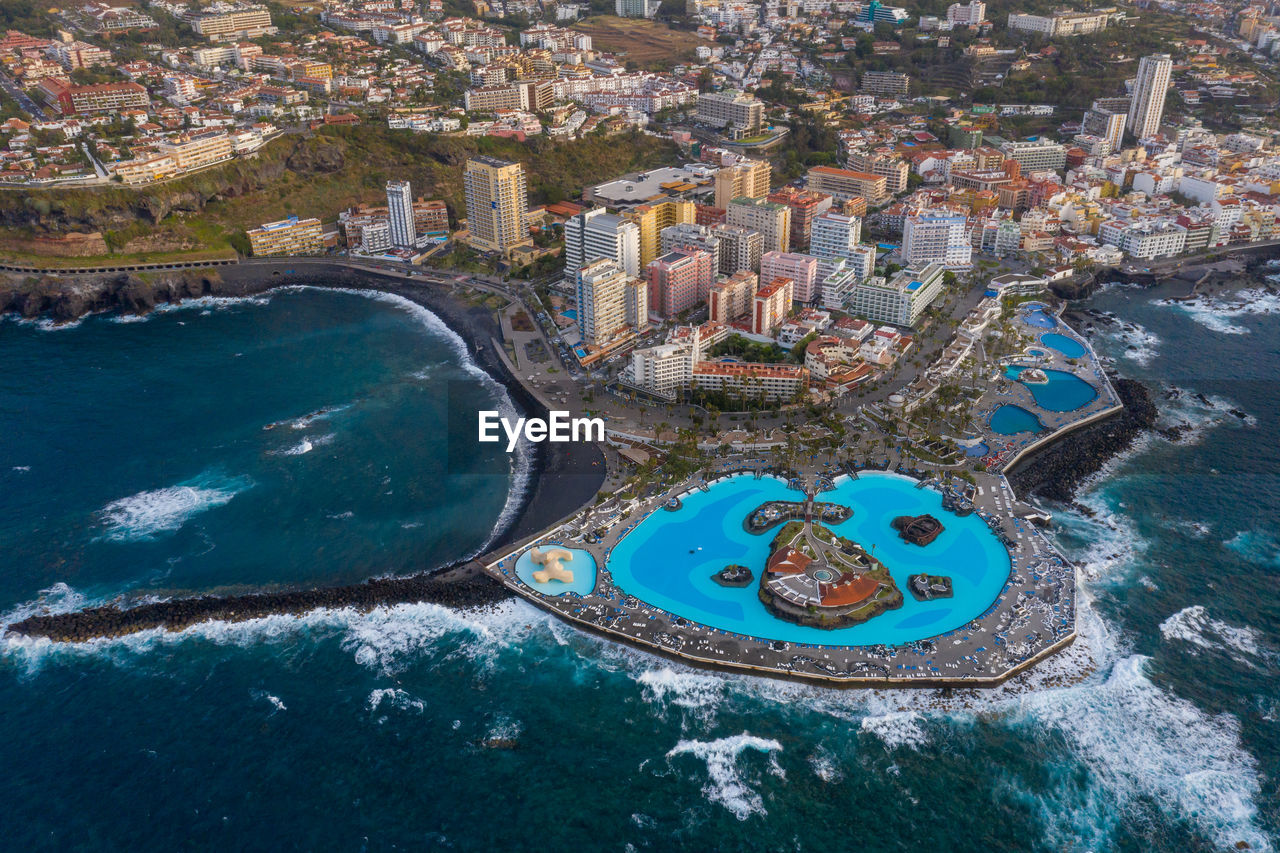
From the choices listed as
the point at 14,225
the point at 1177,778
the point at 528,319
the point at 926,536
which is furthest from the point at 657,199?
the point at 1177,778

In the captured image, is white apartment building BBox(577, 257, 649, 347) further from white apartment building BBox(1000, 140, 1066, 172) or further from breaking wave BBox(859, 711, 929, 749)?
white apartment building BBox(1000, 140, 1066, 172)

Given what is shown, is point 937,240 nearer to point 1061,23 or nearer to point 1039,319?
point 1039,319

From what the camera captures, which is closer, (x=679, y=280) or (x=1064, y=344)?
(x=1064, y=344)

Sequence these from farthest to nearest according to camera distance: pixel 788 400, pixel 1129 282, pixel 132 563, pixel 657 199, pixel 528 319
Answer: pixel 657 199
pixel 1129 282
pixel 528 319
pixel 788 400
pixel 132 563

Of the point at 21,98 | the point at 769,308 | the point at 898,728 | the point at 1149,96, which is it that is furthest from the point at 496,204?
the point at 1149,96

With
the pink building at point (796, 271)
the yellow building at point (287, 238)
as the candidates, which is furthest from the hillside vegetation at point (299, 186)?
the pink building at point (796, 271)

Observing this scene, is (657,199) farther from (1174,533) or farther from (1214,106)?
(1214,106)
